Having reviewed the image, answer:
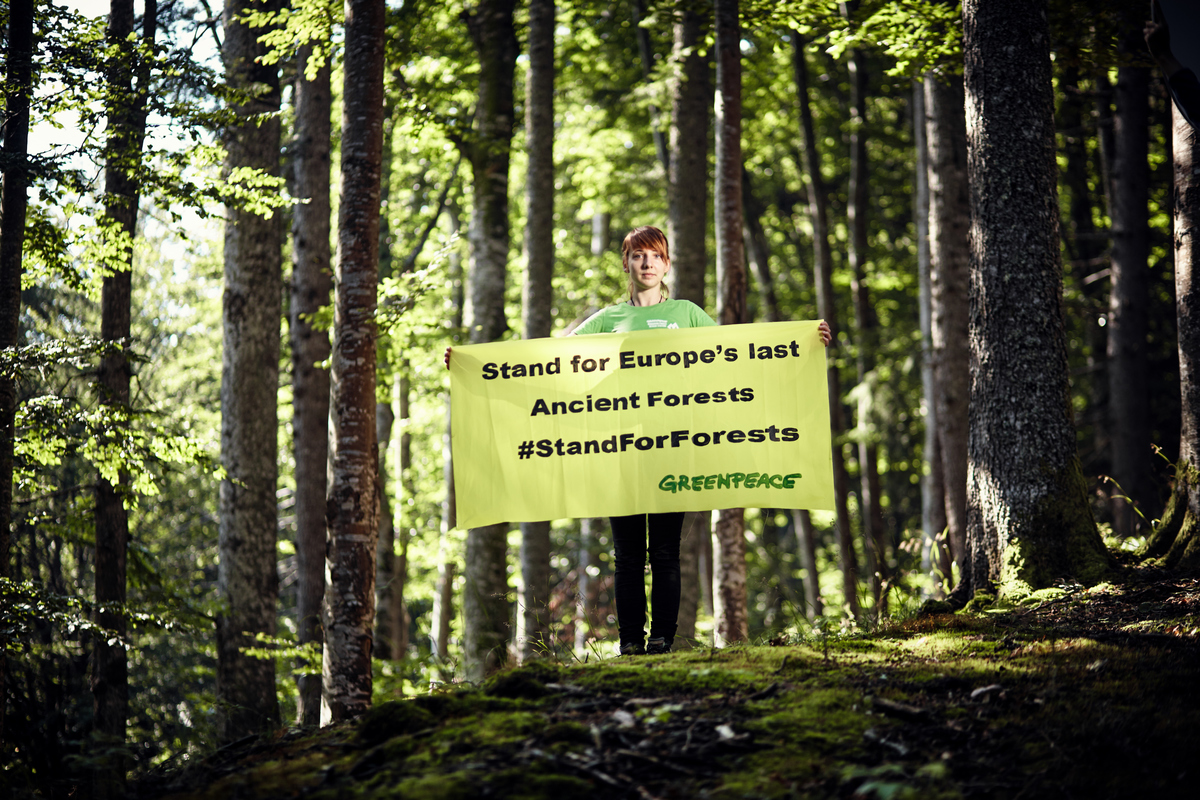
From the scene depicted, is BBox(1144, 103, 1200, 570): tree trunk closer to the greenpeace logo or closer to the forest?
the forest

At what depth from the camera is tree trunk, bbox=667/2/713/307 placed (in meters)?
10.7

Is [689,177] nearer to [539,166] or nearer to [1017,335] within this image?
[539,166]

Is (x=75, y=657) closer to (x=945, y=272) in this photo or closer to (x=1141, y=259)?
(x=945, y=272)

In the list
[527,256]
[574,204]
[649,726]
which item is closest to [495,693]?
[649,726]

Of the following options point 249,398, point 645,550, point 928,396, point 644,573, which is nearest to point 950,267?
point 928,396

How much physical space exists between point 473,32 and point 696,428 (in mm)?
7726

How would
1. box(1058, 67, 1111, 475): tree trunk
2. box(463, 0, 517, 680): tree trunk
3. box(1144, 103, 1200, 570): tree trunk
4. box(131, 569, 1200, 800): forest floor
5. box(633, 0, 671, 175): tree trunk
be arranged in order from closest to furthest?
box(131, 569, 1200, 800): forest floor < box(1144, 103, 1200, 570): tree trunk < box(463, 0, 517, 680): tree trunk < box(1058, 67, 1111, 475): tree trunk < box(633, 0, 671, 175): tree trunk

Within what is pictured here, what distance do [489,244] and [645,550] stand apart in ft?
18.6

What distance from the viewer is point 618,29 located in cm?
1658

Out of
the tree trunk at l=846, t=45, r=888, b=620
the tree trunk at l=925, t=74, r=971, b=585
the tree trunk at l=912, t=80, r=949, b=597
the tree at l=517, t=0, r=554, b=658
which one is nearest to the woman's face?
the tree at l=517, t=0, r=554, b=658

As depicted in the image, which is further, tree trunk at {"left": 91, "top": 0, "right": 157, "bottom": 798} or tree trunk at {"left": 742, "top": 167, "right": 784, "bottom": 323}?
tree trunk at {"left": 742, "top": 167, "right": 784, "bottom": 323}

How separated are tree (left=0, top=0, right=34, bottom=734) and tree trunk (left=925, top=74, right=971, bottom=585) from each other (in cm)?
972

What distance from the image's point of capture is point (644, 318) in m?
5.51

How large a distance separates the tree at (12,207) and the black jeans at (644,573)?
421cm
